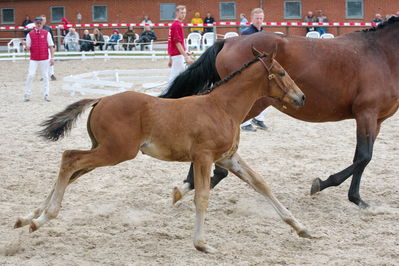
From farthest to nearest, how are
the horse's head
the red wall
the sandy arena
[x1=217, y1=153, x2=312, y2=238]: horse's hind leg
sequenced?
the red wall
[x1=217, y1=153, x2=312, y2=238]: horse's hind leg
the horse's head
the sandy arena

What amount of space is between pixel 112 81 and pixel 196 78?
379 inches

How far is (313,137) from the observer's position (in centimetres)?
934

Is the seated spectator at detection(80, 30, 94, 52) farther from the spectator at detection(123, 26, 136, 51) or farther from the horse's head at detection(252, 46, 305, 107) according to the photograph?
the horse's head at detection(252, 46, 305, 107)

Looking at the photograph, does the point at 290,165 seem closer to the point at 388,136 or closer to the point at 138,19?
the point at 388,136

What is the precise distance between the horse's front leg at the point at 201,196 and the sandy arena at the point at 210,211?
9 cm

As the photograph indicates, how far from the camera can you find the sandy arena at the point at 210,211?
4.62 metres

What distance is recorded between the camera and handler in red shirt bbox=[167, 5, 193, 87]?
384 inches

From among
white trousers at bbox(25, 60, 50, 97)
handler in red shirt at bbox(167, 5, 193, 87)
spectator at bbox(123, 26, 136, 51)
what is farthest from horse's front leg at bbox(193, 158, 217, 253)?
spectator at bbox(123, 26, 136, 51)

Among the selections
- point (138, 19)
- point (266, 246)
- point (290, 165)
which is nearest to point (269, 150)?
point (290, 165)

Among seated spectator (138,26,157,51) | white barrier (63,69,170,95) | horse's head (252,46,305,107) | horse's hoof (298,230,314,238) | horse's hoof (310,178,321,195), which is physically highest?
seated spectator (138,26,157,51)

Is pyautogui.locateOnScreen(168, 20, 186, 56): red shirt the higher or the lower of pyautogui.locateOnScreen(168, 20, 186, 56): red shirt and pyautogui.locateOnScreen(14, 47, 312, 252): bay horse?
the higher

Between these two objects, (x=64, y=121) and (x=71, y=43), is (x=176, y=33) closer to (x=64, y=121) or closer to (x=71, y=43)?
(x=64, y=121)

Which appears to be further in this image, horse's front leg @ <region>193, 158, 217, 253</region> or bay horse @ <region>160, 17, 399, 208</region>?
bay horse @ <region>160, 17, 399, 208</region>

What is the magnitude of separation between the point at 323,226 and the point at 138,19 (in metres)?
27.0
